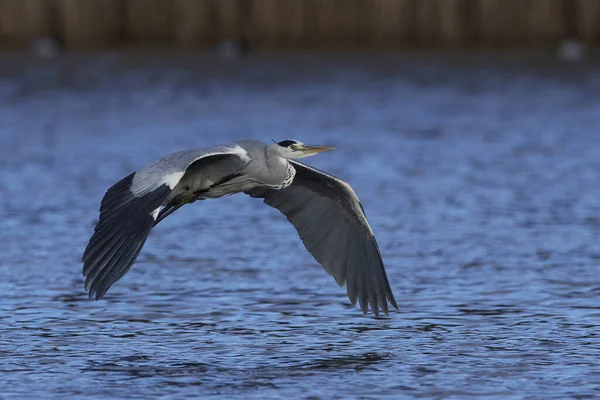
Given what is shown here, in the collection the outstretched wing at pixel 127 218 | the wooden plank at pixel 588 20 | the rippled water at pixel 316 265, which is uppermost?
the outstretched wing at pixel 127 218

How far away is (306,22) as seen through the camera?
34.1m

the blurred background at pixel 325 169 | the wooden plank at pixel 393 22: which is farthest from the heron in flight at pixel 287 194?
the wooden plank at pixel 393 22

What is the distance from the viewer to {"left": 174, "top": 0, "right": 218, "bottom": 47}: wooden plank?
34.9m

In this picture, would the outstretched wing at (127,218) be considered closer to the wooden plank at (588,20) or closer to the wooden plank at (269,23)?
the wooden plank at (269,23)

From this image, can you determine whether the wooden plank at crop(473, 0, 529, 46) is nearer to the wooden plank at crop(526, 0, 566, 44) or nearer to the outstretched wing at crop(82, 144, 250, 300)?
the wooden plank at crop(526, 0, 566, 44)

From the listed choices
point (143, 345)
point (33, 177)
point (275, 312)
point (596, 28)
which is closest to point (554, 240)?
point (275, 312)

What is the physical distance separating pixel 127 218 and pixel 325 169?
34.6ft

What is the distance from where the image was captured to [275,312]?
12156 millimetres

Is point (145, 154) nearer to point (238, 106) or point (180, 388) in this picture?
point (238, 106)

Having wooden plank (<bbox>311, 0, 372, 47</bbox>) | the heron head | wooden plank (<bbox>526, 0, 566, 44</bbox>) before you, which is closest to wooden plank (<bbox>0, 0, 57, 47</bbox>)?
wooden plank (<bbox>311, 0, 372, 47</bbox>)

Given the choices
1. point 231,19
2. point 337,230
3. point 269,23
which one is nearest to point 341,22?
point 269,23

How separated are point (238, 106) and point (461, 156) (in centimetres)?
796

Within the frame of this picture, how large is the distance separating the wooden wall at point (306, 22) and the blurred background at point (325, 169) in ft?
0.19

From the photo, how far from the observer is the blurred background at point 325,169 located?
10445mm
